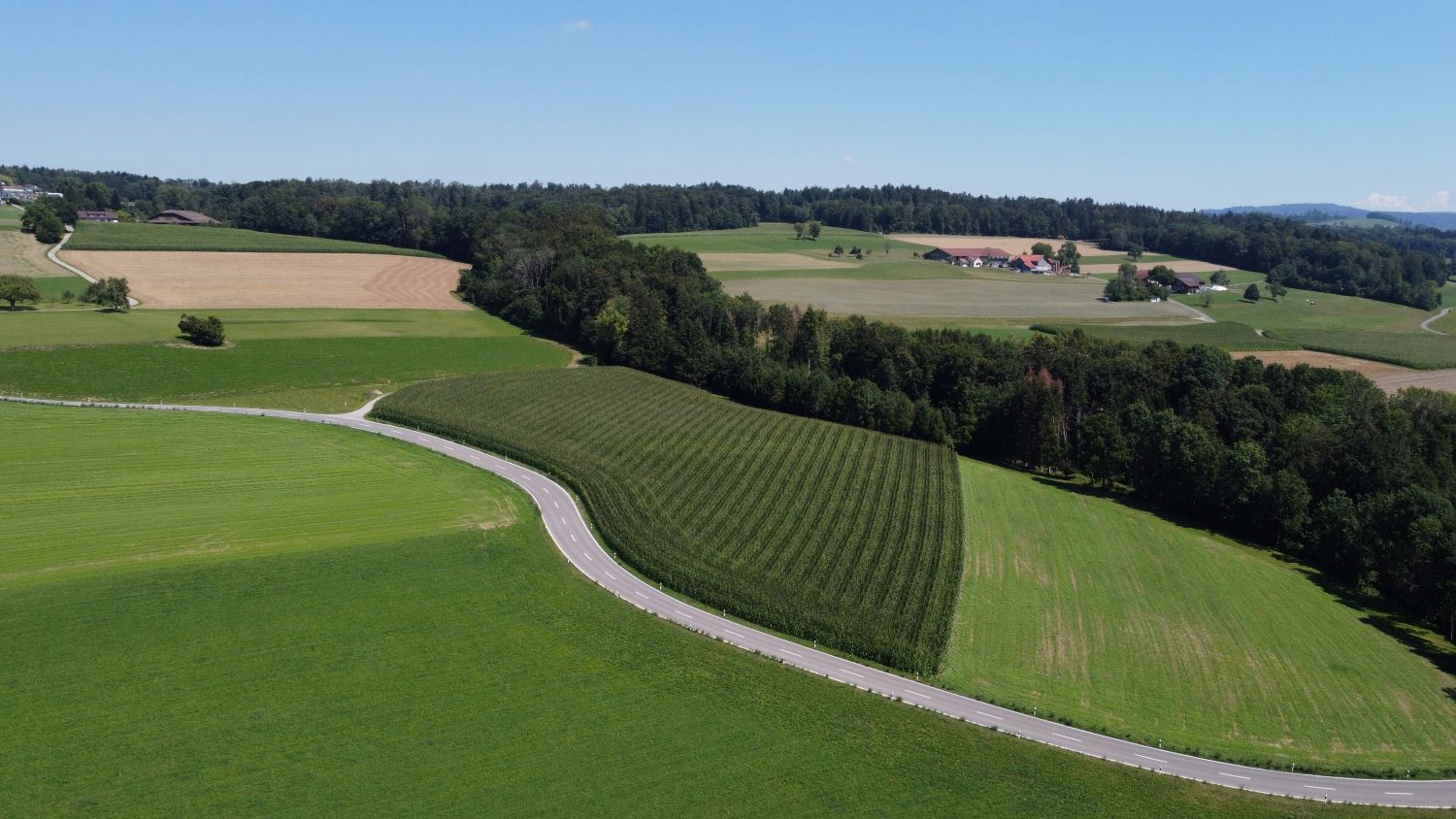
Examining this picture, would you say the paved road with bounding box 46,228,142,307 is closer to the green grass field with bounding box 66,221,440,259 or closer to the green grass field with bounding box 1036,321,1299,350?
the green grass field with bounding box 66,221,440,259

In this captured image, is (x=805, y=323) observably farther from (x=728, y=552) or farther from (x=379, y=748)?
(x=379, y=748)

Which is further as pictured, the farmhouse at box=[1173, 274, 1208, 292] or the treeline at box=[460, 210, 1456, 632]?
the farmhouse at box=[1173, 274, 1208, 292]

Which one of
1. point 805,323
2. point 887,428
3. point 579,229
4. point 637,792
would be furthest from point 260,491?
point 579,229

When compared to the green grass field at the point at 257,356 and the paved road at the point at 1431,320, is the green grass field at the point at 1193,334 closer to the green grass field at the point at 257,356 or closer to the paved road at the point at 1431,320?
the paved road at the point at 1431,320

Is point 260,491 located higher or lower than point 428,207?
lower

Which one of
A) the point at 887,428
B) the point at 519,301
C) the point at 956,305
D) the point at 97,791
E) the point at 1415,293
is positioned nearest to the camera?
the point at 97,791

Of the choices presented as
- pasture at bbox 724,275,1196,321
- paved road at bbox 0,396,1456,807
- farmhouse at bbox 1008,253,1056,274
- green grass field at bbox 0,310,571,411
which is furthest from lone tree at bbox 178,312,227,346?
farmhouse at bbox 1008,253,1056,274
